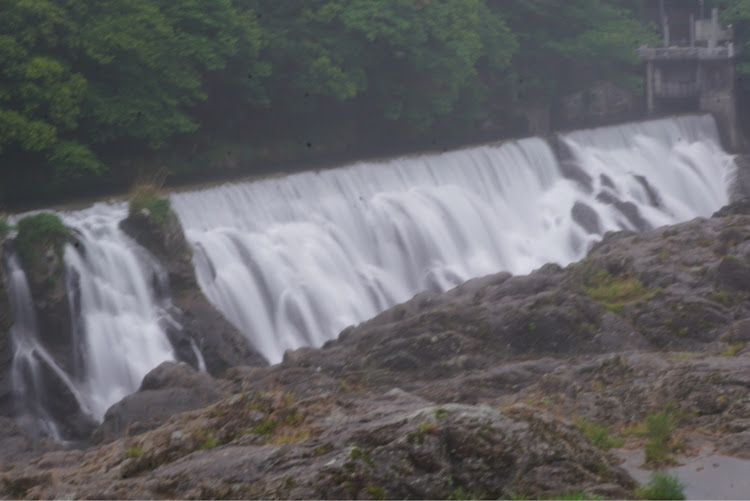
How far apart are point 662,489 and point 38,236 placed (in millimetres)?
17871

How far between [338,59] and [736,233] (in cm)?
2034

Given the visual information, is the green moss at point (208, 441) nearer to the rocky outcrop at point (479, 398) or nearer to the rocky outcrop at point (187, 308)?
the rocky outcrop at point (479, 398)

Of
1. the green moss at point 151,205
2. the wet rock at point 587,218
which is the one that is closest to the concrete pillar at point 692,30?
the wet rock at point 587,218

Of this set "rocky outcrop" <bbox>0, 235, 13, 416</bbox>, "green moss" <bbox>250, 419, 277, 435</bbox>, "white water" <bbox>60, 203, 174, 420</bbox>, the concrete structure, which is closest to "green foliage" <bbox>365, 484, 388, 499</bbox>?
"green moss" <bbox>250, 419, 277, 435</bbox>

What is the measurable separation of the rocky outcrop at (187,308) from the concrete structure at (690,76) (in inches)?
1404

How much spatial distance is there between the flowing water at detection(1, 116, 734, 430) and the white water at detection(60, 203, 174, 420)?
0.03 m

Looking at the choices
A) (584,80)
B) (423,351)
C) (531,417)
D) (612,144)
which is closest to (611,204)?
(612,144)

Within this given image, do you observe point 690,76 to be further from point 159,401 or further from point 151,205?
point 159,401

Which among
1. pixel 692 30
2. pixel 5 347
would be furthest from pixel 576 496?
pixel 692 30

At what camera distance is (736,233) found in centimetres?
1928

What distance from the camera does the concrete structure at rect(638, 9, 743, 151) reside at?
173 feet

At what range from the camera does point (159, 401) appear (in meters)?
17.0

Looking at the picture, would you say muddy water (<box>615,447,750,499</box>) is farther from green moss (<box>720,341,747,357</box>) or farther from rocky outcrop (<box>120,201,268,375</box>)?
rocky outcrop (<box>120,201,268,375</box>)

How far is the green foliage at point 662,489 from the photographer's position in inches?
296
